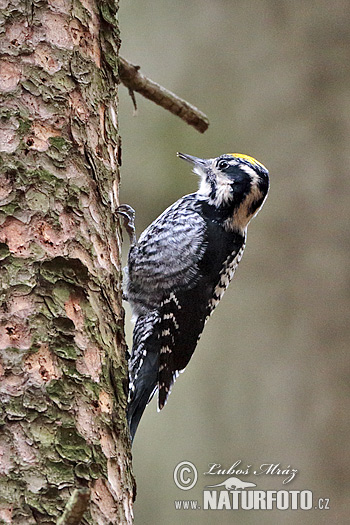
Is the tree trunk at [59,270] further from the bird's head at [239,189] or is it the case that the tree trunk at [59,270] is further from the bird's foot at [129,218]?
the bird's head at [239,189]

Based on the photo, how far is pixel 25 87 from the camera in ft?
6.19

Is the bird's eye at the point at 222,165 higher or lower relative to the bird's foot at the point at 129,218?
higher

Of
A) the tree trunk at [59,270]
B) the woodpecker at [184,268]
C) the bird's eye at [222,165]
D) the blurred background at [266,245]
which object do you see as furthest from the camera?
the blurred background at [266,245]

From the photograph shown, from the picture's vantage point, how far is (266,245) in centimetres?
406

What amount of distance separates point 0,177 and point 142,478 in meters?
3.10

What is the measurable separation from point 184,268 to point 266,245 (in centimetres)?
121

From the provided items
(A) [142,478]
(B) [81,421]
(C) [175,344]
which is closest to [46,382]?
(B) [81,421]

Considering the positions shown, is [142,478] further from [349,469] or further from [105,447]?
[105,447]

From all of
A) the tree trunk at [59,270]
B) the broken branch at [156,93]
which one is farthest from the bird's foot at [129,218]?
the broken branch at [156,93]

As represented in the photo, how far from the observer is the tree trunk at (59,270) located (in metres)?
1.58

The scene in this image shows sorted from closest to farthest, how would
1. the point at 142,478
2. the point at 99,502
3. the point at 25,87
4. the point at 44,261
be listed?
the point at 99,502 → the point at 44,261 → the point at 25,87 → the point at 142,478

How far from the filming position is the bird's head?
3.12 m

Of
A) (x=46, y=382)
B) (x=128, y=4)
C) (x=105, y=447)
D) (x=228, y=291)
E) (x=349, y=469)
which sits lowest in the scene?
(x=105, y=447)

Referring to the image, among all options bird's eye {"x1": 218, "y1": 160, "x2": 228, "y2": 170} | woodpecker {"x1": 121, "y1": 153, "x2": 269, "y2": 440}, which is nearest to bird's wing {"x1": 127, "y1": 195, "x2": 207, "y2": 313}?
woodpecker {"x1": 121, "y1": 153, "x2": 269, "y2": 440}
